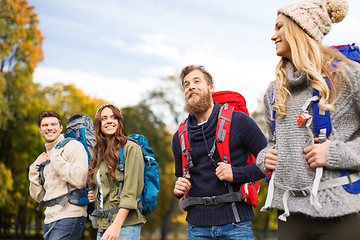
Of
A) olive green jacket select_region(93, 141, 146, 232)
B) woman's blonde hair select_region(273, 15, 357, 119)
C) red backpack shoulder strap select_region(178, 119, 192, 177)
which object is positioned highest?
woman's blonde hair select_region(273, 15, 357, 119)

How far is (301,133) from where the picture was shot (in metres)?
2.51

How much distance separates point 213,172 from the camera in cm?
376

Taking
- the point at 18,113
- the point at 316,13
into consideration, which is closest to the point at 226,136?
the point at 316,13

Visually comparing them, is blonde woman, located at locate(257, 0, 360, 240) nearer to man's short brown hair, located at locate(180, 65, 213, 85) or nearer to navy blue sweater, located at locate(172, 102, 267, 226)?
navy blue sweater, located at locate(172, 102, 267, 226)

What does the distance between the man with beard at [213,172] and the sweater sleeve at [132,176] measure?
566 mm

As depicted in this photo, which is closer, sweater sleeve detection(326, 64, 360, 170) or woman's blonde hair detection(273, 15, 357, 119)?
sweater sleeve detection(326, 64, 360, 170)

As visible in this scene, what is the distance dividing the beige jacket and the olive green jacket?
1.71 feet

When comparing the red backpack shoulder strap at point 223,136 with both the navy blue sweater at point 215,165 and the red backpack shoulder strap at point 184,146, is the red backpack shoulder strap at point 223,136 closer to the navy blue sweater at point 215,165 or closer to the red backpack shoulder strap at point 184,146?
the navy blue sweater at point 215,165

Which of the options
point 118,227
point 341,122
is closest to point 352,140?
point 341,122

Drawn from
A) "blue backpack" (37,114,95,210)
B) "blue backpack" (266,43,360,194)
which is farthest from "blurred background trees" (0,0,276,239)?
"blue backpack" (266,43,360,194)

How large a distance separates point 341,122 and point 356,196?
1.46 feet

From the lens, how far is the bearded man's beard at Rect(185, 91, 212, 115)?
3977 millimetres

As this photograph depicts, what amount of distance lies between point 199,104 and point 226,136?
45 cm

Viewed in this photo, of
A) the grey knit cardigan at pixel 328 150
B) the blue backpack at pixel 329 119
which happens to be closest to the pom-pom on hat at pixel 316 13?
the blue backpack at pixel 329 119
